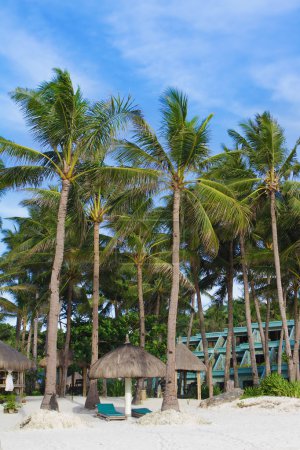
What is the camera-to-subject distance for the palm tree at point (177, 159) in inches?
658

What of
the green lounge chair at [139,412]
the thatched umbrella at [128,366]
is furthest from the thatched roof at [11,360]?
the green lounge chair at [139,412]

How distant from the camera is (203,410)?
1991 centimetres

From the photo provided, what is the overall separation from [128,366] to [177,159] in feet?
22.0

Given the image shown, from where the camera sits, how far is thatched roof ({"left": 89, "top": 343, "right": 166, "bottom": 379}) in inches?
655

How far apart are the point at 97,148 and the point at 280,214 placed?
11.8 m

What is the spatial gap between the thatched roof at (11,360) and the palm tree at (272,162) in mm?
11671

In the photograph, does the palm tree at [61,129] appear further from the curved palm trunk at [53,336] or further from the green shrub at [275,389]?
the green shrub at [275,389]

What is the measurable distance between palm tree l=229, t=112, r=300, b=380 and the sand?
587 cm

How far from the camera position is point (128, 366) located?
16.7 metres

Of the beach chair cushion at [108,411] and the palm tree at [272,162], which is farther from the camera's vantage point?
the palm tree at [272,162]

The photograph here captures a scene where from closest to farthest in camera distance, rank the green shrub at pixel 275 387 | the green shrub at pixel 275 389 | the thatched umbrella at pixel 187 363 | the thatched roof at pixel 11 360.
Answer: the green shrub at pixel 275 389
the green shrub at pixel 275 387
the thatched roof at pixel 11 360
the thatched umbrella at pixel 187 363

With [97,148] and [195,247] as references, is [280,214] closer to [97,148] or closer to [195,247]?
[195,247]

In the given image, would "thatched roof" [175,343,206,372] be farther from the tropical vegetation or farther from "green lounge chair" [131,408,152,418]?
"green lounge chair" [131,408,152,418]

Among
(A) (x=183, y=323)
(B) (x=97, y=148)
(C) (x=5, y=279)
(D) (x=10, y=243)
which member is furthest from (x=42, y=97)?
(A) (x=183, y=323)
